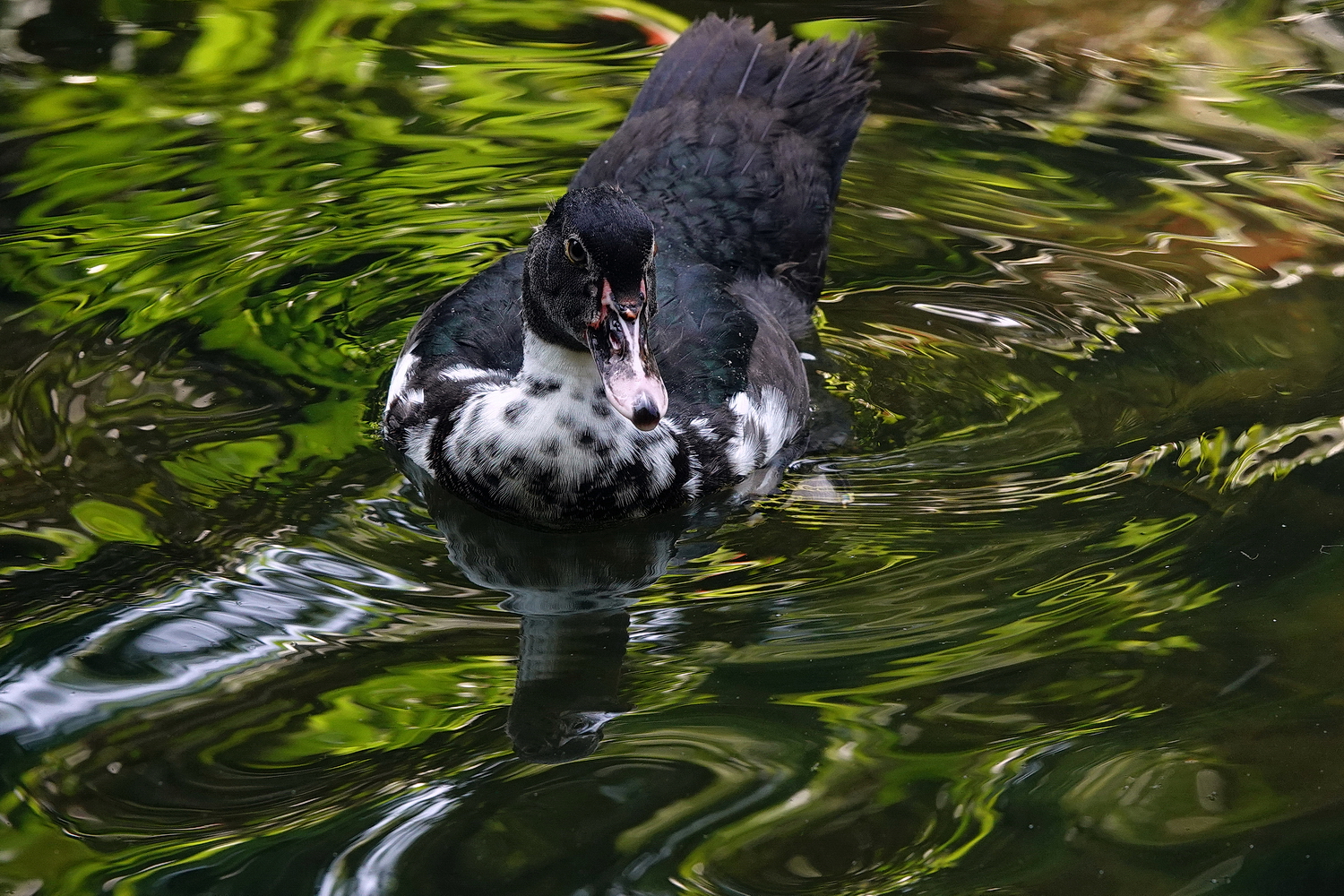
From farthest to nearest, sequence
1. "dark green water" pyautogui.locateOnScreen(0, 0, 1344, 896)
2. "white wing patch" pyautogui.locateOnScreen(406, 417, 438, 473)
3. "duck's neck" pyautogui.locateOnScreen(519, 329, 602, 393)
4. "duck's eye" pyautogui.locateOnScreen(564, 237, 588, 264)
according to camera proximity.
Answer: "white wing patch" pyautogui.locateOnScreen(406, 417, 438, 473), "duck's neck" pyautogui.locateOnScreen(519, 329, 602, 393), "duck's eye" pyautogui.locateOnScreen(564, 237, 588, 264), "dark green water" pyautogui.locateOnScreen(0, 0, 1344, 896)

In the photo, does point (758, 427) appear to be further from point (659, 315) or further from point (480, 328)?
point (480, 328)

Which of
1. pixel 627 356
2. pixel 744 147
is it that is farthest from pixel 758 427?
pixel 744 147

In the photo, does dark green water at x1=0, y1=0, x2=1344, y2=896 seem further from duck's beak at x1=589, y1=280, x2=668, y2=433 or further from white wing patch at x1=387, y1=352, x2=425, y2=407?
duck's beak at x1=589, y1=280, x2=668, y2=433

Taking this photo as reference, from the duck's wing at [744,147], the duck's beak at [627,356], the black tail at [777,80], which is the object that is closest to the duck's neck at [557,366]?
the duck's beak at [627,356]

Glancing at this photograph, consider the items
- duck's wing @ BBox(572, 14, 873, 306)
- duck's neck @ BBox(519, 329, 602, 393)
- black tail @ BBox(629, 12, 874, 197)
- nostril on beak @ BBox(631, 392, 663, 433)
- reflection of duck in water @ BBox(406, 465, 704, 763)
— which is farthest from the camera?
black tail @ BBox(629, 12, 874, 197)

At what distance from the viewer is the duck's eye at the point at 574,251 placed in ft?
16.5

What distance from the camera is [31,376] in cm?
596

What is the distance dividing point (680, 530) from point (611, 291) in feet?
3.20

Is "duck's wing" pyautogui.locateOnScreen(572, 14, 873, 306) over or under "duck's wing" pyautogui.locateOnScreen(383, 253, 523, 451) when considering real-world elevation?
over

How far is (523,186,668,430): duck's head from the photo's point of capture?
490 cm

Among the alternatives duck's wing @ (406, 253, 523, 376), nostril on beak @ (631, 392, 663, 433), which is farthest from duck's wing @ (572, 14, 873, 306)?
nostril on beak @ (631, 392, 663, 433)

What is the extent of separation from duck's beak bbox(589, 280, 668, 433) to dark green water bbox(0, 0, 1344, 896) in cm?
64

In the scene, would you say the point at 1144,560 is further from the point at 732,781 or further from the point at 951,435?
the point at 732,781

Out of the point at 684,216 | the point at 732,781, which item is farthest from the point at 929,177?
the point at 732,781
